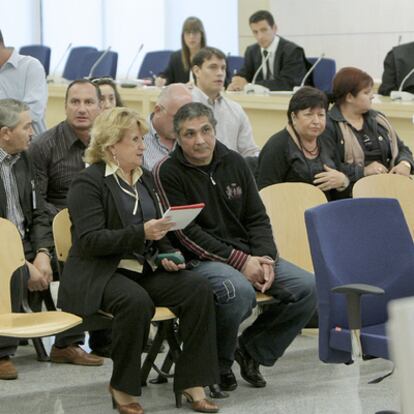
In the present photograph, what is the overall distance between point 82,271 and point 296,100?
5.36ft

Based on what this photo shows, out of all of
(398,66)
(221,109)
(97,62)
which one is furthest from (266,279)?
(97,62)

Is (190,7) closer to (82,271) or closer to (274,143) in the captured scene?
(274,143)

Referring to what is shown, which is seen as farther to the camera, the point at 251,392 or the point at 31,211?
the point at 31,211

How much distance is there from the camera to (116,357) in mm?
4289

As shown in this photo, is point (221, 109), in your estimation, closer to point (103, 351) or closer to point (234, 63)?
point (103, 351)

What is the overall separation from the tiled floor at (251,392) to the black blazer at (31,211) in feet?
1.81

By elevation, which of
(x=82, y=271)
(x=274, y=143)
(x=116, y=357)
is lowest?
(x=116, y=357)

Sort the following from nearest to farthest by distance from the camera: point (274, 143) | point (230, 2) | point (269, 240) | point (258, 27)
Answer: point (269, 240)
point (274, 143)
point (258, 27)
point (230, 2)

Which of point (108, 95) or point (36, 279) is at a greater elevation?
point (108, 95)

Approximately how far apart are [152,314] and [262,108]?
4.89 m

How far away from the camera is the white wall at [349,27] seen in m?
11.7

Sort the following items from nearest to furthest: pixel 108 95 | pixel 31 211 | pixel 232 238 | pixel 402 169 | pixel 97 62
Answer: pixel 232 238 → pixel 31 211 → pixel 108 95 → pixel 402 169 → pixel 97 62

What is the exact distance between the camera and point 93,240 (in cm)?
434

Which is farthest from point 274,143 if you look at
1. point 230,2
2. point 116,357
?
point 230,2
